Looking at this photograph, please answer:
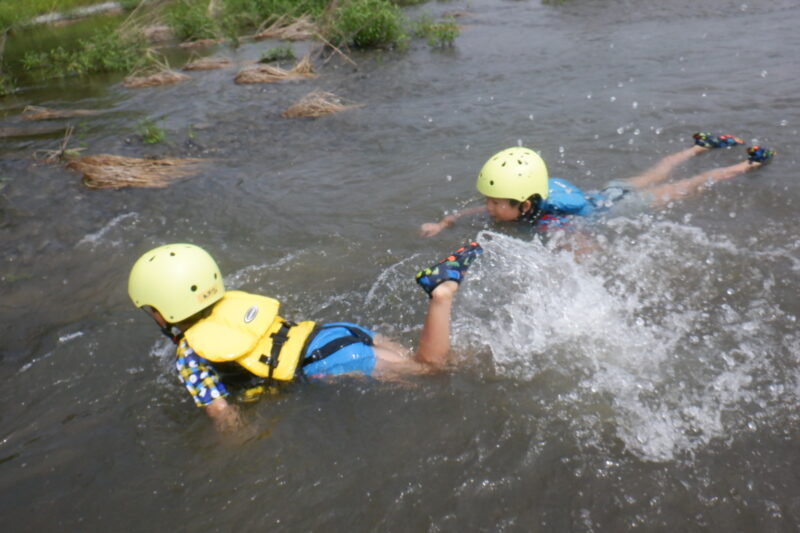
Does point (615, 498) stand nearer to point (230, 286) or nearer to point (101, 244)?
point (230, 286)

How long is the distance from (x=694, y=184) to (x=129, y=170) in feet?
24.1

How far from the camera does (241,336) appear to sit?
379 cm

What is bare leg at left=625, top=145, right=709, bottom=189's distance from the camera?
21.8 ft

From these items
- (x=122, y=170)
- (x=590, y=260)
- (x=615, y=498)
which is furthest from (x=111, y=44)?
(x=615, y=498)

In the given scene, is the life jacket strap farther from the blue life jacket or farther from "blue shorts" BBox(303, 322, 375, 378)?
the blue life jacket

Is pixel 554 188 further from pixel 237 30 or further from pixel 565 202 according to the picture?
pixel 237 30

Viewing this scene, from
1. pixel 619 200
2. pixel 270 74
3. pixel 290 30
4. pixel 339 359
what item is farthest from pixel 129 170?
A: pixel 290 30

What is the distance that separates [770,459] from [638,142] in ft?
17.8

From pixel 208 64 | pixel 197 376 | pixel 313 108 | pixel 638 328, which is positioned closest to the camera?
pixel 197 376

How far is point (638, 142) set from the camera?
7.61 m

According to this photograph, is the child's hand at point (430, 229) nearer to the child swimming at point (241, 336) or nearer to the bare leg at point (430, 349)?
the child swimming at point (241, 336)

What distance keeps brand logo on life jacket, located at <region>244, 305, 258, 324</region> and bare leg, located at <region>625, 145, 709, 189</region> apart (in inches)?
183

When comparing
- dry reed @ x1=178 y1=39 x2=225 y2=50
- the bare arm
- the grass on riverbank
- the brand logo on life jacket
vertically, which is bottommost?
the bare arm

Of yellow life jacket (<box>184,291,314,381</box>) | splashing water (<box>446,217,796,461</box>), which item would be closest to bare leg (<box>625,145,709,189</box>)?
splashing water (<box>446,217,796,461</box>)
